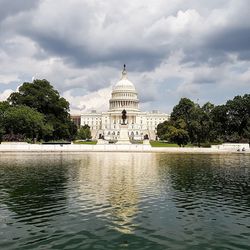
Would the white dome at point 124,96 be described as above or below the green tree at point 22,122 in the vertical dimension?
above

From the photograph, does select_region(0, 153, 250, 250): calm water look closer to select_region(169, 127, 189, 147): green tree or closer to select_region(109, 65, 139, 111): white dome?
select_region(169, 127, 189, 147): green tree

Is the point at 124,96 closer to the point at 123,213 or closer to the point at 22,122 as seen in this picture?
the point at 22,122

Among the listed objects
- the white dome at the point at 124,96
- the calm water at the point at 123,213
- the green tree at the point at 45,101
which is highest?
the white dome at the point at 124,96

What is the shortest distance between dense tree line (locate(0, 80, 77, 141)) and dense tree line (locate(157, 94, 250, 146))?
2395 centimetres

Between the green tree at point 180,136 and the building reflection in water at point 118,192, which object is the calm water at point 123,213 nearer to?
the building reflection in water at point 118,192

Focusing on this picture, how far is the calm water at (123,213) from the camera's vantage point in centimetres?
1199

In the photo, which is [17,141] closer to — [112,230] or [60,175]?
[60,175]

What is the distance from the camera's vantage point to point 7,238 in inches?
479

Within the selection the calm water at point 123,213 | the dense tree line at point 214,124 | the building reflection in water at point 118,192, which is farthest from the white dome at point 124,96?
the calm water at point 123,213

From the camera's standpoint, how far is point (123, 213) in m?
15.4

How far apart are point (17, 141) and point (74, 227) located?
6131 centimetres

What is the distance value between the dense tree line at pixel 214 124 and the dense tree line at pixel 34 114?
24.0 m

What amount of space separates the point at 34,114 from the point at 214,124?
38723mm

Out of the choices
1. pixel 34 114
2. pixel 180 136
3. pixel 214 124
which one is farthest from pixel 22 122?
pixel 214 124
